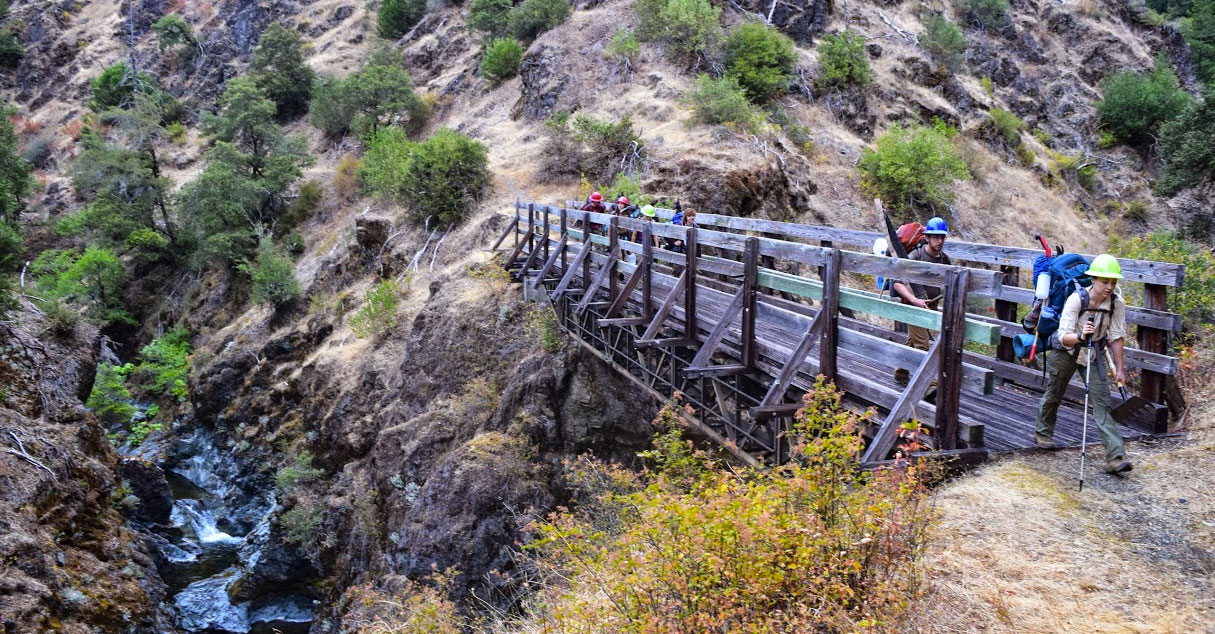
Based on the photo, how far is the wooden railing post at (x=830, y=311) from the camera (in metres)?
5.82

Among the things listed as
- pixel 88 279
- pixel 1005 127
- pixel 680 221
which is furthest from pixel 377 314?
pixel 1005 127

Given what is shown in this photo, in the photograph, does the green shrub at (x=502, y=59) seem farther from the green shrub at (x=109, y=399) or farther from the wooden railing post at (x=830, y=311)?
the wooden railing post at (x=830, y=311)

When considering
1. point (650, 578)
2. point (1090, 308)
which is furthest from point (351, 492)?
point (1090, 308)

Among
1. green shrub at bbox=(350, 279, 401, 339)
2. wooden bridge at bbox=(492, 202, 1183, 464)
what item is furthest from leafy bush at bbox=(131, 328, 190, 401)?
wooden bridge at bbox=(492, 202, 1183, 464)

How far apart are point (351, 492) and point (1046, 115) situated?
3384 cm

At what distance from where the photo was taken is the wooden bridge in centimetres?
506

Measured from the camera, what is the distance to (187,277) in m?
30.7

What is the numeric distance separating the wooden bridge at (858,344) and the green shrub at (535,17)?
24.3 m

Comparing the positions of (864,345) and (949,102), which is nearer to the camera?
(864,345)

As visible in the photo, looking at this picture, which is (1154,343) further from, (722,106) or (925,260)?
(722,106)

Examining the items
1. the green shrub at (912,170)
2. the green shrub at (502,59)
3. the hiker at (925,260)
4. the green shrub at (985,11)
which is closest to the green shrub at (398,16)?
the green shrub at (502,59)

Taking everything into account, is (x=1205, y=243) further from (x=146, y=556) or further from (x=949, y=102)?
(x=146, y=556)

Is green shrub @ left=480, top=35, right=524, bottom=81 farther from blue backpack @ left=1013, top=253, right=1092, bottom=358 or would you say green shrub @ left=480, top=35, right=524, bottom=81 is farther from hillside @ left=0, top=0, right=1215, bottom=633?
blue backpack @ left=1013, top=253, right=1092, bottom=358

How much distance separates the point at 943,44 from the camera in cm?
2809
